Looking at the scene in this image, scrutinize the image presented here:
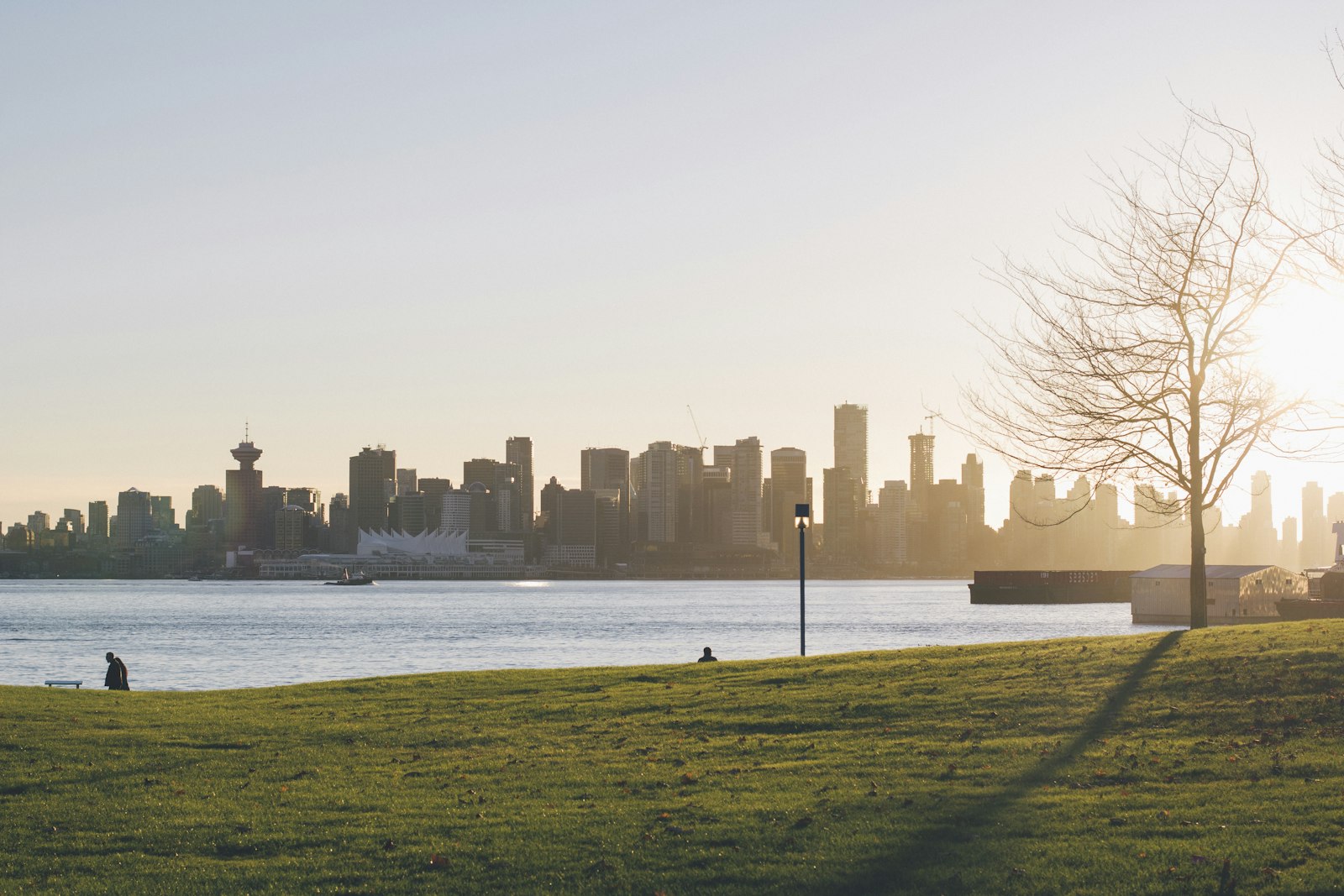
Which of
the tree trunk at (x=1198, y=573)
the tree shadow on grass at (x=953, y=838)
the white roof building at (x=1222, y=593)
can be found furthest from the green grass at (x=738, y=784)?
the white roof building at (x=1222, y=593)

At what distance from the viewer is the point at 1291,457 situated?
92.7 feet

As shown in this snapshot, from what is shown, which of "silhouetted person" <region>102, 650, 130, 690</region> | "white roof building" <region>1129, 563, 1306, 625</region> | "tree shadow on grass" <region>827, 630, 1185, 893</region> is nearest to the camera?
"tree shadow on grass" <region>827, 630, 1185, 893</region>

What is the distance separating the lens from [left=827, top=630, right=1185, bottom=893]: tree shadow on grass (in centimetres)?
1197

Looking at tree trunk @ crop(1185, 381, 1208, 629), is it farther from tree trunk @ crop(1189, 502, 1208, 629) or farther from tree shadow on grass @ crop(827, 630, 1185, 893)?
tree shadow on grass @ crop(827, 630, 1185, 893)

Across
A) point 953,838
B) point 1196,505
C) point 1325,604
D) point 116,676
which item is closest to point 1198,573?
point 1196,505

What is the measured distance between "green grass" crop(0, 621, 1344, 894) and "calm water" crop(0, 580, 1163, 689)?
3505 cm

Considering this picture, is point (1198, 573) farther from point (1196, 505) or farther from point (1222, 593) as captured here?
point (1222, 593)

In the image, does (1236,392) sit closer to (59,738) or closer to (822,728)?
(822,728)

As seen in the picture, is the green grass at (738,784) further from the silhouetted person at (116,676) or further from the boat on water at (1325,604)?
the boat on water at (1325,604)

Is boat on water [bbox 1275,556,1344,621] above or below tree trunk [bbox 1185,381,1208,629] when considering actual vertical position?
below

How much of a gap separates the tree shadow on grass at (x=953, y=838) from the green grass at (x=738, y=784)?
0.14 ft

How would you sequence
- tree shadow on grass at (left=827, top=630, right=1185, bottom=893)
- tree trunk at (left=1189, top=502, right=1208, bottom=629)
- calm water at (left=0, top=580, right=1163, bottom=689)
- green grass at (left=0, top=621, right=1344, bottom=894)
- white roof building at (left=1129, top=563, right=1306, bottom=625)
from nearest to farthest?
tree shadow on grass at (left=827, top=630, right=1185, bottom=893) < green grass at (left=0, top=621, right=1344, bottom=894) < tree trunk at (left=1189, top=502, right=1208, bottom=629) < calm water at (left=0, top=580, right=1163, bottom=689) < white roof building at (left=1129, top=563, right=1306, bottom=625)

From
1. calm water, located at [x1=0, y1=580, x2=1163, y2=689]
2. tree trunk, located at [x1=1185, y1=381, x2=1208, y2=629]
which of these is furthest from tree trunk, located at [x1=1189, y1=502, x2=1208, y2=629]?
calm water, located at [x1=0, y1=580, x2=1163, y2=689]

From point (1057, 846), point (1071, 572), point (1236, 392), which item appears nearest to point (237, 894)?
point (1057, 846)
